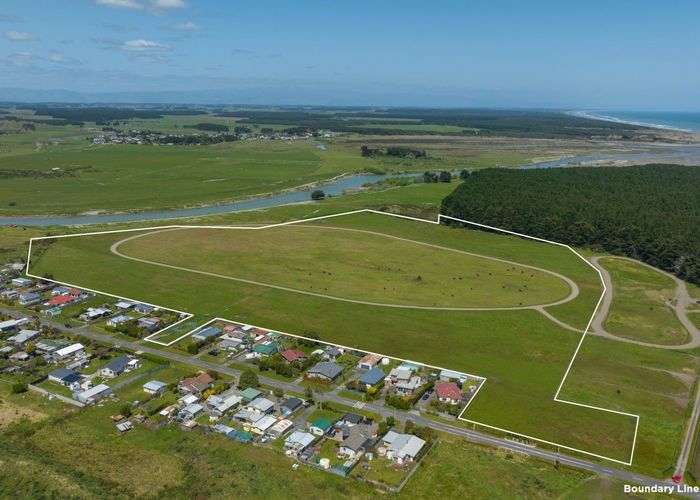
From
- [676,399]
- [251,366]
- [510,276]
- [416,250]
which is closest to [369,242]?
[416,250]

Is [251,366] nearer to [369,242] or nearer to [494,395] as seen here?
[494,395]

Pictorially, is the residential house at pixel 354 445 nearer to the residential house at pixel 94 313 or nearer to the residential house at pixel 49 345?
the residential house at pixel 49 345

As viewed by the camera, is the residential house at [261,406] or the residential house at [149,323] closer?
the residential house at [261,406]

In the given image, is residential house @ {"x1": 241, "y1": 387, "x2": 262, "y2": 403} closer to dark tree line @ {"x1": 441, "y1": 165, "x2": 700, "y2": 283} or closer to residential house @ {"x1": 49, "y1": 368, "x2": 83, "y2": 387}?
residential house @ {"x1": 49, "y1": 368, "x2": 83, "y2": 387}

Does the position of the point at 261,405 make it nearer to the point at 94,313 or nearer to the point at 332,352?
the point at 332,352

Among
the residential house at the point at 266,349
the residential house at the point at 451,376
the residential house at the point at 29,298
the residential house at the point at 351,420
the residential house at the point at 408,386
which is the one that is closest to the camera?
the residential house at the point at 351,420

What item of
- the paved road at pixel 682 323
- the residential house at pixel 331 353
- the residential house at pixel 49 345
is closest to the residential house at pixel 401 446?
the residential house at pixel 331 353
